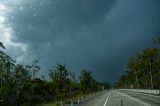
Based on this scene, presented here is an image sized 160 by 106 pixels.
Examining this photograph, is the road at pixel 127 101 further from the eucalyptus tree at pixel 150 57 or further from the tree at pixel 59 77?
the eucalyptus tree at pixel 150 57

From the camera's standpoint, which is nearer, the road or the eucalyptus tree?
the road

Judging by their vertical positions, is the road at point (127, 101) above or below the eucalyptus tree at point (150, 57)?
below

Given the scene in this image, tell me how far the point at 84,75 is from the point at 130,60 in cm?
→ 2912

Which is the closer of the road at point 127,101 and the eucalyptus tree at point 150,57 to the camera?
the road at point 127,101

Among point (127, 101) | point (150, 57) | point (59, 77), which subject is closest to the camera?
point (127, 101)

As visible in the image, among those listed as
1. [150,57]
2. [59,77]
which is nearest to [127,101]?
[59,77]

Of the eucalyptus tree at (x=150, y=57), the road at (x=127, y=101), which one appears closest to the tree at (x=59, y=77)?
the road at (x=127, y=101)

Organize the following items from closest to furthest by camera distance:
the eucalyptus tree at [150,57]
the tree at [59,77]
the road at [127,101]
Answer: the road at [127,101] < the tree at [59,77] < the eucalyptus tree at [150,57]

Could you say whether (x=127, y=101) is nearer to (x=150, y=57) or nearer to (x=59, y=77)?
(x=59, y=77)

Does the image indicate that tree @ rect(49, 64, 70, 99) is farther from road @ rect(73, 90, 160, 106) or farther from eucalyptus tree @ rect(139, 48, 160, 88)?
eucalyptus tree @ rect(139, 48, 160, 88)

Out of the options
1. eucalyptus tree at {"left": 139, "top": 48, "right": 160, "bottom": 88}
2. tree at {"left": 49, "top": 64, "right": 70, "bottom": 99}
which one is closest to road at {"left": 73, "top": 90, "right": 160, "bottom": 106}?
tree at {"left": 49, "top": 64, "right": 70, "bottom": 99}

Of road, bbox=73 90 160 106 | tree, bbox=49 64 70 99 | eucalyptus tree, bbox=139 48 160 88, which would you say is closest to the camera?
road, bbox=73 90 160 106

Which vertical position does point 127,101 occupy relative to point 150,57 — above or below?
below

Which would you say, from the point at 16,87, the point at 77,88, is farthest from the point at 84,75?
the point at 16,87
